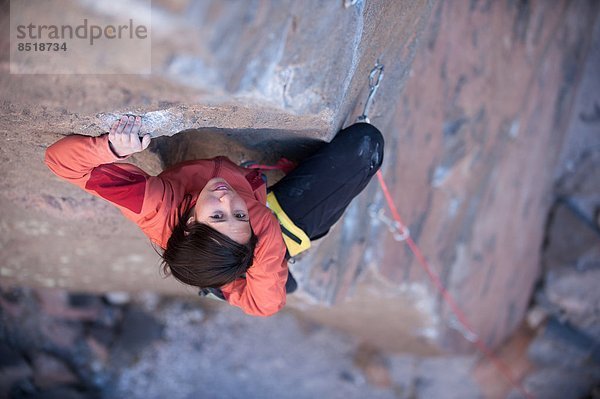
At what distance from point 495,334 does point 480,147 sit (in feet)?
3.88

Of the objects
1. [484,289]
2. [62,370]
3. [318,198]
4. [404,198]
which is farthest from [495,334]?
[62,370]

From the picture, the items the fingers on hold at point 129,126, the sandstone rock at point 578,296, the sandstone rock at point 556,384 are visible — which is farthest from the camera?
the sandstone rock at point 556,384

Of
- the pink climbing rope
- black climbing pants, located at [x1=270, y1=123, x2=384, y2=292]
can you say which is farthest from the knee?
the pink climbing rope

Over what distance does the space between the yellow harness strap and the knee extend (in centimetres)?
28

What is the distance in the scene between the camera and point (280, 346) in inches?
118

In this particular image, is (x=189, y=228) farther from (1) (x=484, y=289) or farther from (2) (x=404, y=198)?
(1) (x=484, y=289)

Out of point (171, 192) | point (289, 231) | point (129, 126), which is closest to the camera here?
point (129, 126)

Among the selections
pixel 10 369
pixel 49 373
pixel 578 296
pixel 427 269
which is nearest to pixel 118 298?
pixel 49 373

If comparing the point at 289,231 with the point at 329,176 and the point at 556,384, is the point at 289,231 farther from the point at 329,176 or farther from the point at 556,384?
the point at 556,384

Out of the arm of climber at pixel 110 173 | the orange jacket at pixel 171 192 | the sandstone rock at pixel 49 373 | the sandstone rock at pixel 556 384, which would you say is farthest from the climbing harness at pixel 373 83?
the sandstone rock at pixel 556 384

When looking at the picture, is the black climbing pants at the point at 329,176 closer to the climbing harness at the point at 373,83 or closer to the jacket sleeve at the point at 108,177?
the climbing harness at the point at 373,83

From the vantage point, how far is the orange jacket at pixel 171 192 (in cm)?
131

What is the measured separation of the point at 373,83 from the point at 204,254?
759 millimetres

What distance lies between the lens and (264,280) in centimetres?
150
